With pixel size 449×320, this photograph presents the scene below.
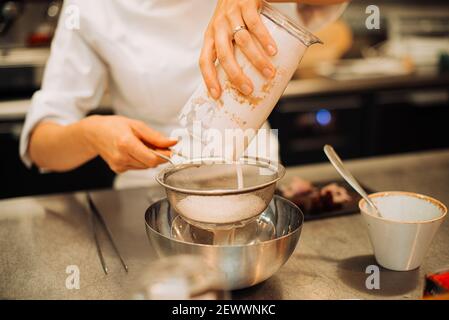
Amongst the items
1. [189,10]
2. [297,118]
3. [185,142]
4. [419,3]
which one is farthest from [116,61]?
[419,3]

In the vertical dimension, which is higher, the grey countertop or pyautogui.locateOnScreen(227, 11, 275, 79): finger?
pyautogui.locateOnScreen(227, 11, 275, 79): finger

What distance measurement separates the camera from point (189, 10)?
144 cm

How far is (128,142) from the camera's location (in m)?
1.04

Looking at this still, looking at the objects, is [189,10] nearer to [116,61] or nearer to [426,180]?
[116,61]

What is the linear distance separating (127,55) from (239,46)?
1.96 feet

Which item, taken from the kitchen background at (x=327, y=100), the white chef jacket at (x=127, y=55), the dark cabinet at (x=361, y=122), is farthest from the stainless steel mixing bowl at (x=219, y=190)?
the dark cabinet at (x=361, y=122)

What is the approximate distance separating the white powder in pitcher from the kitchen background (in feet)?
5.42

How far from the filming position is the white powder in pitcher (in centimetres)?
89

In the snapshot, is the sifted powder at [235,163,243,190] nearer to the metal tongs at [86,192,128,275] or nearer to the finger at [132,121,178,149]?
the finger at [132,121,178,149]

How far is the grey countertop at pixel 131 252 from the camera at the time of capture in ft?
3.01

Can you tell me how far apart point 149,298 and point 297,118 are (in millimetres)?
2171

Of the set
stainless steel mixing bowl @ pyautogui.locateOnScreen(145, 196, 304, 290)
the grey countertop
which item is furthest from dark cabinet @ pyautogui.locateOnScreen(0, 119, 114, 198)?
stainless steel mixing bowl @ pyautogui.locateOnScreen(145, 196, 304, 290)

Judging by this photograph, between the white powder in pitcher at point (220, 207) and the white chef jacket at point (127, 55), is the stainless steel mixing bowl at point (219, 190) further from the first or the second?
the white chef jacket at point (127, 55)

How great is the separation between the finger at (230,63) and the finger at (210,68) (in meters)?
0.02
